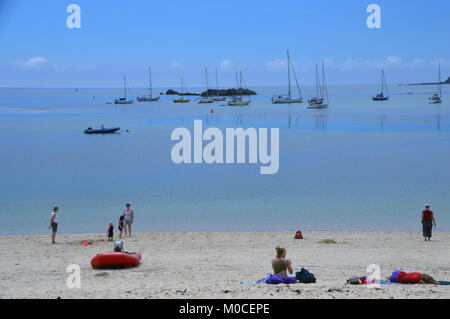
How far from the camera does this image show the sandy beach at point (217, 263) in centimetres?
1090

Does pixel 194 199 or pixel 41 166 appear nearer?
pixel 194 199

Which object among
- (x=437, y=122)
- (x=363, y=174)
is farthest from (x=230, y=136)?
(x=437, y=122)

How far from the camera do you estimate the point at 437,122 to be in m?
91.2

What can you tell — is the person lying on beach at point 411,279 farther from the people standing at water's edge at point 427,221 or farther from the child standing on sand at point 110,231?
the child standing on sand at point 110,231

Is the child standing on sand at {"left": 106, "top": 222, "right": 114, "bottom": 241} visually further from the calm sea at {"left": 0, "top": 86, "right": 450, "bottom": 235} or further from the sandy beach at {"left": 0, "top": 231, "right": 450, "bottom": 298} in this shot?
the calm sea at {"left": 0, "top": 86, "right": 450, "bottom": 235}

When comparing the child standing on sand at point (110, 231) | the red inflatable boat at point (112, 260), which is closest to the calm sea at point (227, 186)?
the child standing on sand at point (110, 231)

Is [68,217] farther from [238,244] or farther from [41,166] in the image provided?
[41,166]

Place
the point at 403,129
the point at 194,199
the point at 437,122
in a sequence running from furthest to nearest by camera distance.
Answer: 1. the point at 437,122
2. the point at 403,129
3. the point at 194,199

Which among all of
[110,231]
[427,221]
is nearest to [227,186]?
[110,231]

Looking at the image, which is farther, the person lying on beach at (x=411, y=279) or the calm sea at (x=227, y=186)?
the calm sea at (x=227, y=186)

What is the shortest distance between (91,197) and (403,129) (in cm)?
5892

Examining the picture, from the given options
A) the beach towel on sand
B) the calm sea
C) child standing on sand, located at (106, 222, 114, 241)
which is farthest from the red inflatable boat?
the calm sea

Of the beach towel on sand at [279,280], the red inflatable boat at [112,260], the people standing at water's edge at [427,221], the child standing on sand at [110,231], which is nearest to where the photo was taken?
the beach towel on sand at [279,280]

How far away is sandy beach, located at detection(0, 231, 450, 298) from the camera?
10.9 meters
